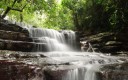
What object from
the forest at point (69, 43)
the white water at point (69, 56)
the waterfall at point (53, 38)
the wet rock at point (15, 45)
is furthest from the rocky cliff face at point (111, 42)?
the wet rock at point (15, 45)

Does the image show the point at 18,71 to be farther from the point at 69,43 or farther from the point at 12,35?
the point at 69,43

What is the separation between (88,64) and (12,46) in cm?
470

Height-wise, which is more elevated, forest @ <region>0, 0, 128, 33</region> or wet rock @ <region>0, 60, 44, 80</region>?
forest @ <region>0, 0, 128, 33</region>

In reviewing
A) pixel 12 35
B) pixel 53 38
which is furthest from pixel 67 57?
pixel 53 38

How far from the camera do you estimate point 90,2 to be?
2288 centimetres

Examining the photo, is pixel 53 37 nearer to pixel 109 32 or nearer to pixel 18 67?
pixel 109 32

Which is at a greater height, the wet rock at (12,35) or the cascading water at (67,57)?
the wet rock at (12,35)

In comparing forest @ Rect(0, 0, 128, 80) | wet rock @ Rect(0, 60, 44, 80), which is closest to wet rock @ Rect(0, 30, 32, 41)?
forest @ Rect(0, 0, 128, 80)

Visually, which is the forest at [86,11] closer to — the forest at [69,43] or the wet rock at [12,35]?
the forest at [69,43]

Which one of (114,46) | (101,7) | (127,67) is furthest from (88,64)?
(101,7)

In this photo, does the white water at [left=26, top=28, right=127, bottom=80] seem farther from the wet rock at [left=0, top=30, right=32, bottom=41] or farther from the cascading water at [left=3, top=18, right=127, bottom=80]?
the wet rock at [left=0, top=30, right=32, bottom=41]

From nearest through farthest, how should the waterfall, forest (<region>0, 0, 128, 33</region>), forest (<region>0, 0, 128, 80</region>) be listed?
1. forest (<region>0, 0, 128, 80</region>)
2. the waterfall
3. forest (<region>0, 0, 128, 33</region>)

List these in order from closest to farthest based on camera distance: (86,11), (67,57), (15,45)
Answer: (15,45)
(67,57)
(86,11)

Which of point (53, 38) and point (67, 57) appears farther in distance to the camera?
point (53, 38)
